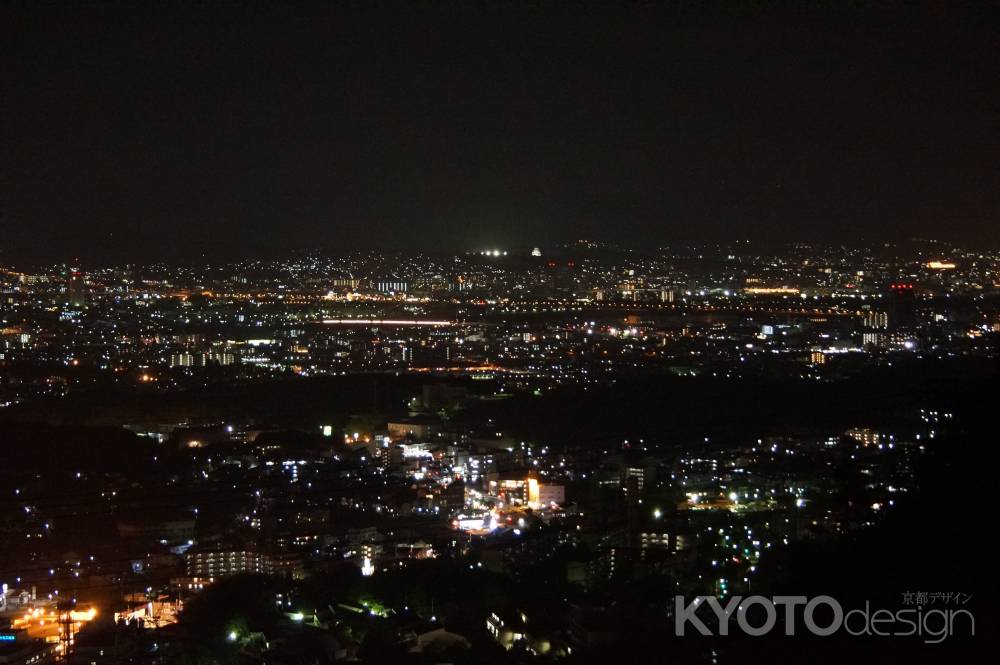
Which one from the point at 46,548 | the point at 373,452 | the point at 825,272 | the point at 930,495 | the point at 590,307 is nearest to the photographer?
the point at 930,495

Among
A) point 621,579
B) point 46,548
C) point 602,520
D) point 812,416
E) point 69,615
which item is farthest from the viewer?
point 602,520

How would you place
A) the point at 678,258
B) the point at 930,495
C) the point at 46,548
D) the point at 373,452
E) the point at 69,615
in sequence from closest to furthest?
the point at 930,495 → the point at 69,615 → the point at 46,548 → the point at 373,452 → the point at 678,258

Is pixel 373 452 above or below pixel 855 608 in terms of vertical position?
below

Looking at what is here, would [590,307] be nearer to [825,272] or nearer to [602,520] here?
[825,272]

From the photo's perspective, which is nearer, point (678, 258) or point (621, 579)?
point (621, 579)

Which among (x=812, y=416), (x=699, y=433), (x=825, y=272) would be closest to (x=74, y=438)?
(x=699, y=433)

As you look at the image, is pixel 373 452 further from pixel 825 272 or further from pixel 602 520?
pixel 825 272

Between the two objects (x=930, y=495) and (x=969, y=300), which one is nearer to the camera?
(x=930, y=495)

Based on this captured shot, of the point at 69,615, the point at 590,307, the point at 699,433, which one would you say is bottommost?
the point at 69,615

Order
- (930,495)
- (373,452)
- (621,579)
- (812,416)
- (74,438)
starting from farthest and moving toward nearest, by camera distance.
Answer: (373,452), (74,438), (812,416), (621,579), (930,495)
